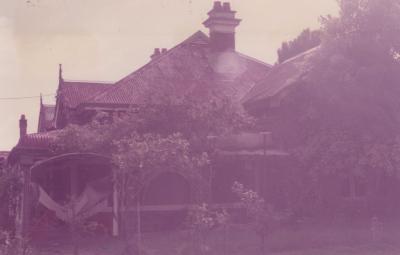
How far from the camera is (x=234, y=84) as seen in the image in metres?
29.9

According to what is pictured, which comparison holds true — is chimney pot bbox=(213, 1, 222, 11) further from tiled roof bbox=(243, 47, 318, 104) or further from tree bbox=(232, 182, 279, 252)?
tree bbox=(232, 182, 279, 252)

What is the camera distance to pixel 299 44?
39.2 meters

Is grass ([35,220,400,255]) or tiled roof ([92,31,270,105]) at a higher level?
tiled roof ([92,31,270,105])

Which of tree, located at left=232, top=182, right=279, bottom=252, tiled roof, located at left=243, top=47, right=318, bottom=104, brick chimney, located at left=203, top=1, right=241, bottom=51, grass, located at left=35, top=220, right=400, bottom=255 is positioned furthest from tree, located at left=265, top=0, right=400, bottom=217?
brick chimney, located at left=203, top=1, right=241, bottom=51

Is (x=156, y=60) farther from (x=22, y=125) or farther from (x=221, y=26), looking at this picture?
(x=22, y=125)

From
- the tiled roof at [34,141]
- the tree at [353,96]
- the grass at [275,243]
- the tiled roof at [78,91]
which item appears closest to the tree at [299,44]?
the tiled roof at [78,91]

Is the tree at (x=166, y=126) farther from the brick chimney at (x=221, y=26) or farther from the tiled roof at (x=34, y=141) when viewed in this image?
the brick chimney at (x=221, y=26)

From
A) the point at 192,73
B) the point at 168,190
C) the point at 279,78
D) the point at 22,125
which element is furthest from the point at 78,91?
the point at 279,78

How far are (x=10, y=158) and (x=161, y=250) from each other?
30.1ft

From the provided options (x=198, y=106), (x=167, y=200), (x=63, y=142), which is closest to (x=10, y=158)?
(x=63, y=142)

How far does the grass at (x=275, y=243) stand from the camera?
17.2m

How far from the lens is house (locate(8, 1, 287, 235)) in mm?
19078

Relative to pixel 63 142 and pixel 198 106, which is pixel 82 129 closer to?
pixel 63 142

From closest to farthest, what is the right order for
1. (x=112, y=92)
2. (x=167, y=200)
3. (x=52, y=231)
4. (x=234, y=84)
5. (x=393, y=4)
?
(x=52, y=231) → (x=393, y=4) → (x=167, y=200) → (x=112, y=92) → (x=234, y=84)
